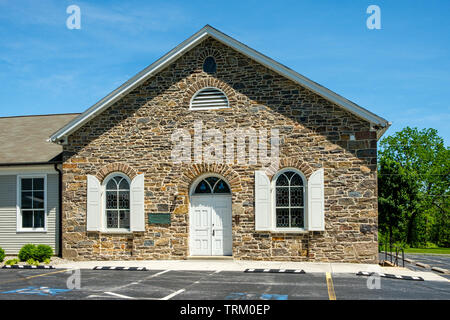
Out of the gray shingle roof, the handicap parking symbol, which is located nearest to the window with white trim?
the gray shingle roof

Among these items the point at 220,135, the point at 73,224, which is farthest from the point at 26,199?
the point at 220,135

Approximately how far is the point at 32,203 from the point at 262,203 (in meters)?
8.78

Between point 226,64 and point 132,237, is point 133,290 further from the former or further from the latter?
point 226,64

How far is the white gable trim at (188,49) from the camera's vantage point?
15250mm

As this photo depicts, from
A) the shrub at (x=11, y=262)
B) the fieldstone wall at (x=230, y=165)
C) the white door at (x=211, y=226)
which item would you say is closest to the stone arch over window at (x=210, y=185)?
the white door at (x=211, y=226)

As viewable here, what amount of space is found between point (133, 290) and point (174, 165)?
6.34 m

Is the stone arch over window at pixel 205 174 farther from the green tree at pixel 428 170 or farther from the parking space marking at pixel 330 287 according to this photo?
the green tree at pixel 428 170

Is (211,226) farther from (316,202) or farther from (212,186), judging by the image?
(316,202)

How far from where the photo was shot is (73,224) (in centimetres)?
1712

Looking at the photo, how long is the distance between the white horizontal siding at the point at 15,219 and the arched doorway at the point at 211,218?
526cm

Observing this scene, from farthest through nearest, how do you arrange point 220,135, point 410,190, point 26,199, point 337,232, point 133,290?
1. point 410,190
2. point 26,199
3. point 220,135
4. point 337,232
5. point 133,290

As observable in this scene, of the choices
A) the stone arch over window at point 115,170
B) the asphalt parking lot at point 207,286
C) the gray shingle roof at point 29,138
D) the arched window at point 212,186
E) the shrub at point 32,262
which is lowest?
the shrub at point 32,262

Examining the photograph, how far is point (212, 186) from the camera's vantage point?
1678 centimetres

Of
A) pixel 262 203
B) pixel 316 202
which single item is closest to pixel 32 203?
pixel 262 203
